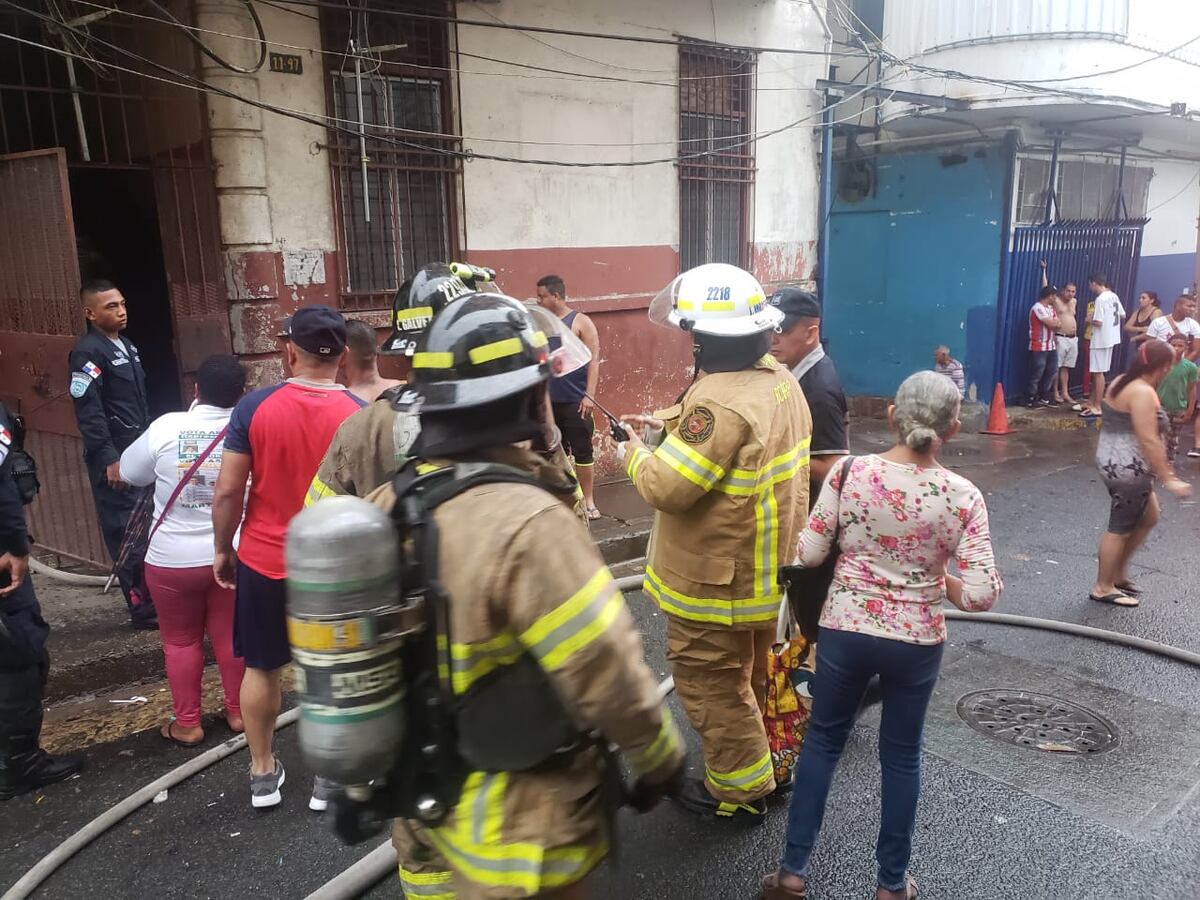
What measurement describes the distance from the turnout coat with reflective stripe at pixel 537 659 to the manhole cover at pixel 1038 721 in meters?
2.88

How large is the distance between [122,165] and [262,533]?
3525mm

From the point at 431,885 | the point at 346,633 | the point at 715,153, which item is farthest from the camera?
the point at 715,153

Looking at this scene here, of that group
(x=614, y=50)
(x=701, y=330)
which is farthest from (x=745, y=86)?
(x=701, y=330)

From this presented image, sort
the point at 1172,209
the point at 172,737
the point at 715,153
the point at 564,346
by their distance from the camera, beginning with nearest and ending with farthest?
1. the point at 564,346
2. the point at 172,737
3. the point at 715,153
4. the point at 1172,209

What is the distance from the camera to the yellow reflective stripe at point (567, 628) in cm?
162

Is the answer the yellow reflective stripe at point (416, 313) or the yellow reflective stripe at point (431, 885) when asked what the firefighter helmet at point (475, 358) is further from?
the yellow reflective stripe at point (416, 313)

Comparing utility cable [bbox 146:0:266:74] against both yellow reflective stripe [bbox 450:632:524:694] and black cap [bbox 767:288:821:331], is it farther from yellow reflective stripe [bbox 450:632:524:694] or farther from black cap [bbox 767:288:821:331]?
yellow reflective stripe [bbox 450:632:524:694]

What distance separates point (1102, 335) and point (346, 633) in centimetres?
1315

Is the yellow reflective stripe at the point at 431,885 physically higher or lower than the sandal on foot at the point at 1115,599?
higher

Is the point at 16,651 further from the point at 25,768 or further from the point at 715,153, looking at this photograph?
the point at 715,153

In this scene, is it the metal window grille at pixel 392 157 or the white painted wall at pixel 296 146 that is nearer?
the white painted wall at pixel 296 146

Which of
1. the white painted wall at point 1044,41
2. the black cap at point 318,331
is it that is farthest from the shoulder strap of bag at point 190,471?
the white painted wall at point 1044,41

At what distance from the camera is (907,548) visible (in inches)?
104

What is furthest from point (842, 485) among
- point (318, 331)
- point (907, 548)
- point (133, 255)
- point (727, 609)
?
point (133, 255)
